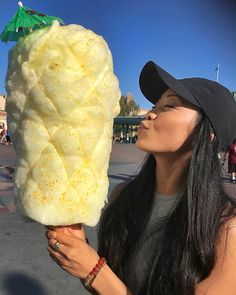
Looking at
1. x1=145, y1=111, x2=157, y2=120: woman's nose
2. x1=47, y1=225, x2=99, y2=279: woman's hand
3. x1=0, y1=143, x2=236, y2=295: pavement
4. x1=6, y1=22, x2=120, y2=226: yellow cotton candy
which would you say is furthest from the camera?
x1=0, y1=143, x2=236, y2=295: pavement

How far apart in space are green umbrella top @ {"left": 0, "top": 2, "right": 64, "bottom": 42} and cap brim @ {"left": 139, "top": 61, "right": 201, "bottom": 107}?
52 cm

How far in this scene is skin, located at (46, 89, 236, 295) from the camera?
1421 millimetres

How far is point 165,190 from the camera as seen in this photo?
1824mm

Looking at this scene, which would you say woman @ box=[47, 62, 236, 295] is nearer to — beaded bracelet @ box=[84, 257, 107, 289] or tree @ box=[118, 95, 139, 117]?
beaded bracelet @ box=[84, 257, 107, 289]

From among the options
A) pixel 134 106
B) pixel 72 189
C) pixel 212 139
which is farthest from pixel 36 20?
pixel 134 106

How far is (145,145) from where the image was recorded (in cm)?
162

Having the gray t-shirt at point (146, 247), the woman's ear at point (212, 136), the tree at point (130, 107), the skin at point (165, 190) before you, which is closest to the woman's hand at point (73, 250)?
the skin at point (165, 190)

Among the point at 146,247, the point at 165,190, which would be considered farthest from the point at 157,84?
the point at 146,247

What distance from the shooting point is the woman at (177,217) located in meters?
1.47

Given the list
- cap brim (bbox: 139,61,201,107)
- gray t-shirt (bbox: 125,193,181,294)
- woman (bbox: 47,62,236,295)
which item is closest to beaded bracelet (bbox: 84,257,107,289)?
woman (bbox: 47,62,236,295)

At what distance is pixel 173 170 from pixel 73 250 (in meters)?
0.62

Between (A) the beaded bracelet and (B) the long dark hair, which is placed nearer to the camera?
(A) the beaded bracelet

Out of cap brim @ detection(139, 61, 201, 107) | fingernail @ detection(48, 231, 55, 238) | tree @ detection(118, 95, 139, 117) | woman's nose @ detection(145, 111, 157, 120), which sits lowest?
fingernail @ detection(48, 231, 55, 238)

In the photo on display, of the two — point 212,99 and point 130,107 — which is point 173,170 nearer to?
point 212,99
